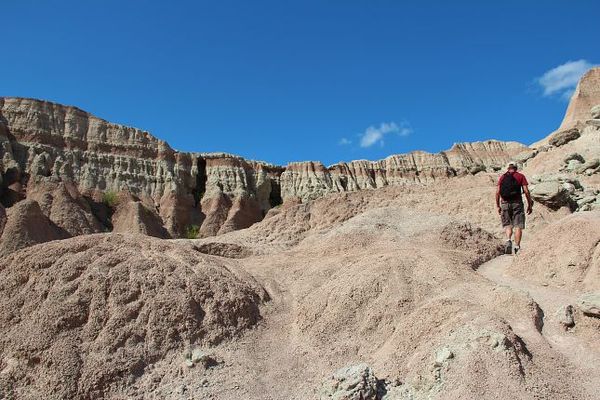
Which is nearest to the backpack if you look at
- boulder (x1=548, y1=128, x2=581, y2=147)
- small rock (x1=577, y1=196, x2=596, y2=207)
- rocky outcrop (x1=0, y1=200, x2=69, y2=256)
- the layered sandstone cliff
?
small rock (x1=577, y1=196, x2=596, y2=207)

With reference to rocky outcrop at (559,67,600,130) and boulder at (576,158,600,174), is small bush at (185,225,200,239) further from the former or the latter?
boulder at (576,158,600,174)

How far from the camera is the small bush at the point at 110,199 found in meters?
51.9

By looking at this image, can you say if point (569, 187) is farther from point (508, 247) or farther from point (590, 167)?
point (508, 247)

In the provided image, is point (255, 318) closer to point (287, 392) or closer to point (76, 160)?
point (287, 392)

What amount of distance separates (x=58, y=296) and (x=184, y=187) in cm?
5344

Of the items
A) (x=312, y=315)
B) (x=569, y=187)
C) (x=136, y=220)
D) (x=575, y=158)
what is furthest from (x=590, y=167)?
(x=136, y=220)

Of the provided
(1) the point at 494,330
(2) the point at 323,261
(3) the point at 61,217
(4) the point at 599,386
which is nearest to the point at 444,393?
(1) the point at 494,330

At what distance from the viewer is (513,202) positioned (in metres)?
10.1

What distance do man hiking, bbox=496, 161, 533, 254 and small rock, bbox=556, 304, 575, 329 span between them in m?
3.70

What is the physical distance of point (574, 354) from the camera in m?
5.73

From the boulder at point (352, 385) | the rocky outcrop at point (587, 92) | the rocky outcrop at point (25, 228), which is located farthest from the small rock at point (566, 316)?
the rocky outcrop at point (587, 92)

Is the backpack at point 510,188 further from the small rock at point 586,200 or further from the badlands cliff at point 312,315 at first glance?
the small rock at point 586,200

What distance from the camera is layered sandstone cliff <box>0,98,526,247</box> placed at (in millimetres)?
47875

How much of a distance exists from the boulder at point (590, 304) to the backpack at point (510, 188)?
3.84 metres
